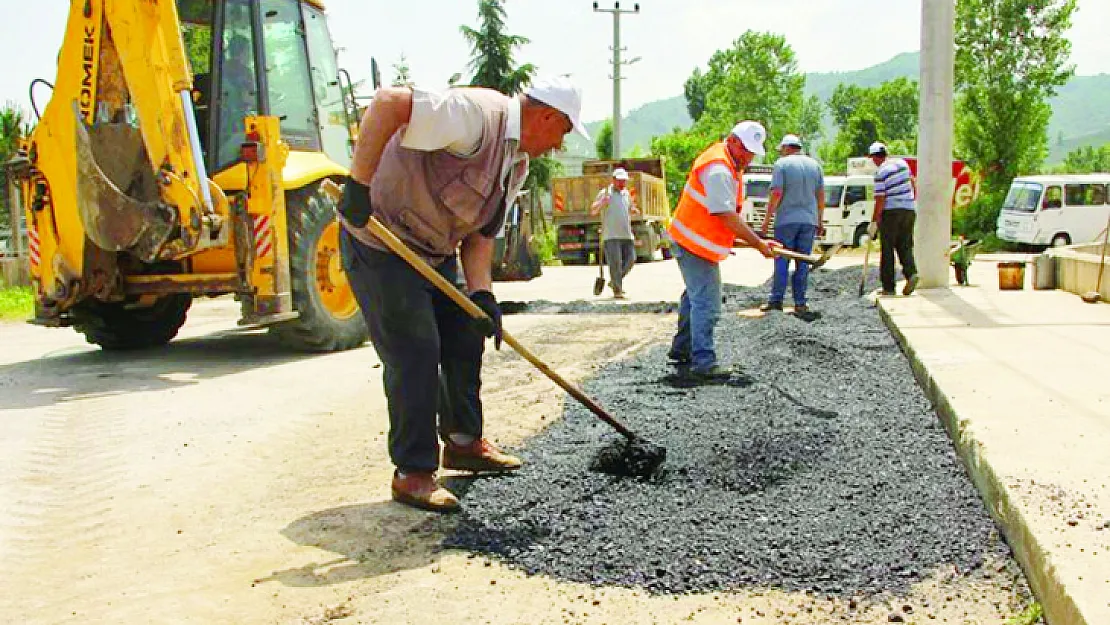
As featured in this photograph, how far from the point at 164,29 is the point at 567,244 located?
14.9 metres

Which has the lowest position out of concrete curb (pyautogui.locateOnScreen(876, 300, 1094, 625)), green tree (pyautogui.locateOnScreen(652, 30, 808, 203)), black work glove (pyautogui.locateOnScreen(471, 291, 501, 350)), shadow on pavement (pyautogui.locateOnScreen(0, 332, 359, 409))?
shadow on pavement (pyautogui.locateOnScreen(0, 332, 359, 409))

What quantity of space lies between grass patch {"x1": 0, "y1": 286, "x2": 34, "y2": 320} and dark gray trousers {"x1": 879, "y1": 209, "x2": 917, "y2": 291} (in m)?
10.2

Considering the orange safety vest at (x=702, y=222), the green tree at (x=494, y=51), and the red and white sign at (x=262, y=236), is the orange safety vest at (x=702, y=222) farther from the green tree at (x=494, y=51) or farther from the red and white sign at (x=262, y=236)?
the green tree at (x=494, y=51)

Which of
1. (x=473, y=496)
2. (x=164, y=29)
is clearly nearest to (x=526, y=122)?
(x=473, y=496)

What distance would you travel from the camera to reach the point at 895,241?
10094 mm

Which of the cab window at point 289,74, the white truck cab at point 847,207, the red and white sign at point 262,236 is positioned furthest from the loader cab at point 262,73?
the white truck cab at point 847,207

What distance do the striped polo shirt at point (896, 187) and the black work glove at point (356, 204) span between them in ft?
24.4

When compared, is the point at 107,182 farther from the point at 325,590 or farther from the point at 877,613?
the point at 877,613

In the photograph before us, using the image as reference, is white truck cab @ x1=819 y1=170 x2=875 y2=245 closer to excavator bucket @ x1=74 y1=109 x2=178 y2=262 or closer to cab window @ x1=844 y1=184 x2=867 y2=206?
cab window @ x1=844 y1=184 x2=867 y2=206

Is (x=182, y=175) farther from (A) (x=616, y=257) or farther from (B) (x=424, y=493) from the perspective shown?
(A) (x=616, y=257)

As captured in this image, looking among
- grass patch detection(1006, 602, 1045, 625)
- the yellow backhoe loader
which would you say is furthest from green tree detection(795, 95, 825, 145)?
grass patch detection(1006, 602, 1045, 625)

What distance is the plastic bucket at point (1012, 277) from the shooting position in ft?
35.1

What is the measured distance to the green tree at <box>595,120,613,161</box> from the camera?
1828 inches

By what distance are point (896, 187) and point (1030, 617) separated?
7810 millimetres
